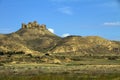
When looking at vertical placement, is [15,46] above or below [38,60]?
above

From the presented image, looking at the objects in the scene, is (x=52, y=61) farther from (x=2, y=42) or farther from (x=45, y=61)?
(x=2, y=42)

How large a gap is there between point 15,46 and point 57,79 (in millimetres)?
148168

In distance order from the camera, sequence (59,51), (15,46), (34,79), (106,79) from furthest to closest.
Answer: (59,51)
(15,46)
(106,79)
(34,79)

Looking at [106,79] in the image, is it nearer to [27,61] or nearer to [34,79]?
[34,79]

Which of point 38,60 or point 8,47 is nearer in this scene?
point 38,60

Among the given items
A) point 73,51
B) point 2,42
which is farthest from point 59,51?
point 2,42

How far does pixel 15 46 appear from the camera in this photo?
570 feet

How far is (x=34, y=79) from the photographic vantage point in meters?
25.7

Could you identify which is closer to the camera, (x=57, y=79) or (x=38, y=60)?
→ (x=57, y=79)

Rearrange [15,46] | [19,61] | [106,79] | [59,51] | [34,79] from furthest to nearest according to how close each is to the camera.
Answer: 1. [59,51]
2. [15,46]
3. [19,61]
4. [106,79]
5. [34,79]

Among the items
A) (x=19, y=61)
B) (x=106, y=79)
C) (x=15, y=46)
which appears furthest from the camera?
(x=15, y=46)

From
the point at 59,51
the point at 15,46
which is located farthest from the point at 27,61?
the point at 59,51

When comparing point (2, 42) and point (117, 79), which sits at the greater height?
point (2, 42)

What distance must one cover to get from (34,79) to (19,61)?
65790mm
